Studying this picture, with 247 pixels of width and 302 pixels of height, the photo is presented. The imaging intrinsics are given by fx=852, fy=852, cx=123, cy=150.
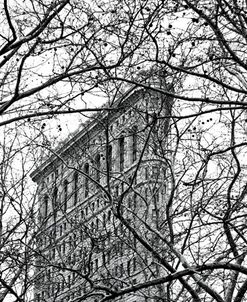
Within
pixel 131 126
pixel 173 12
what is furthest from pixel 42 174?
pixel 173 12

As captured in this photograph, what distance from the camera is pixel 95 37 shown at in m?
9.73

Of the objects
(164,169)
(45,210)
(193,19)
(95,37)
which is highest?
(45,210)

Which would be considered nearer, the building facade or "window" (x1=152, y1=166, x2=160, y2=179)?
the building facade

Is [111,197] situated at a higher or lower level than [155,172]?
lower

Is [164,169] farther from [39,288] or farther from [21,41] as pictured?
[21,41]

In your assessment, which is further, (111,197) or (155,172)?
(155,172)

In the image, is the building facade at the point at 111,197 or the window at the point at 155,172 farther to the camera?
the window at the point at 155,172

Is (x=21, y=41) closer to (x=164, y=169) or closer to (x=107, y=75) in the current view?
(x=107, y=75)

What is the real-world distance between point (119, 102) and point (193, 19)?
9.08 feet

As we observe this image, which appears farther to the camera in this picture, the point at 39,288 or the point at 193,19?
the point at 39,288

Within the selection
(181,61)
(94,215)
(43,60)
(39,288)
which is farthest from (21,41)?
(94,215)

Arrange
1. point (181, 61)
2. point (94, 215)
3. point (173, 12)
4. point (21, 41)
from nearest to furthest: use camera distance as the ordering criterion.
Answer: point (21, 41), point (173, 12), point (181, 61), point (94, 215)

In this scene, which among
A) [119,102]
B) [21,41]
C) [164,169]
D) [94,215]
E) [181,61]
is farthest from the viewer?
[94,215]

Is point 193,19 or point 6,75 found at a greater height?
point 6,75
